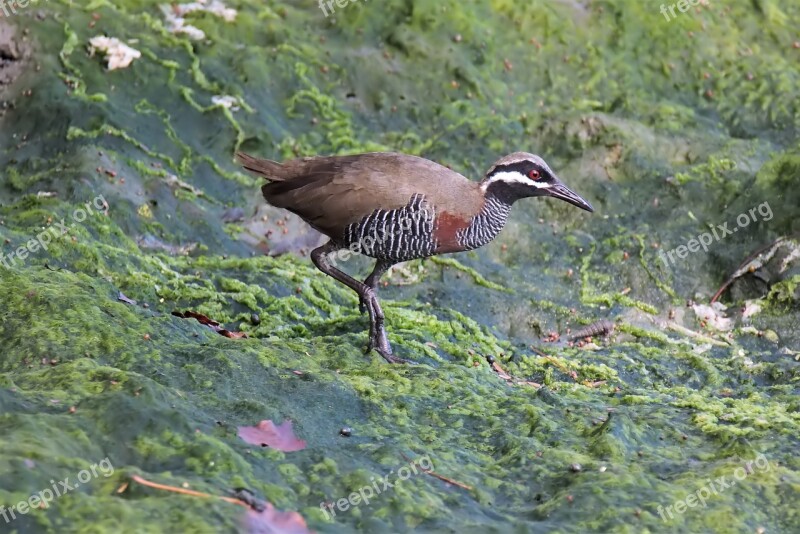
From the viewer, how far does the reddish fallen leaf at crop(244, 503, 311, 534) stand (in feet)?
12.8

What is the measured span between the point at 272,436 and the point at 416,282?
461cm

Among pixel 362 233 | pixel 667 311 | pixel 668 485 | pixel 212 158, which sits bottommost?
pixel 212 158

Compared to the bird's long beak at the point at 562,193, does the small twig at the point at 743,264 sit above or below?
below

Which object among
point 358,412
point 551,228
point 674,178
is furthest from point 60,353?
point 674,178

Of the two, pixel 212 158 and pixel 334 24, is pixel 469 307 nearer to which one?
pixel 212 158

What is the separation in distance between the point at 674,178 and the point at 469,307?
3.01m

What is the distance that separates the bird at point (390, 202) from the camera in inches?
281

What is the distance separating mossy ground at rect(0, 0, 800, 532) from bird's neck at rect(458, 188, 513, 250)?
0.80m

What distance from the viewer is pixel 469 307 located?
8953 mm
